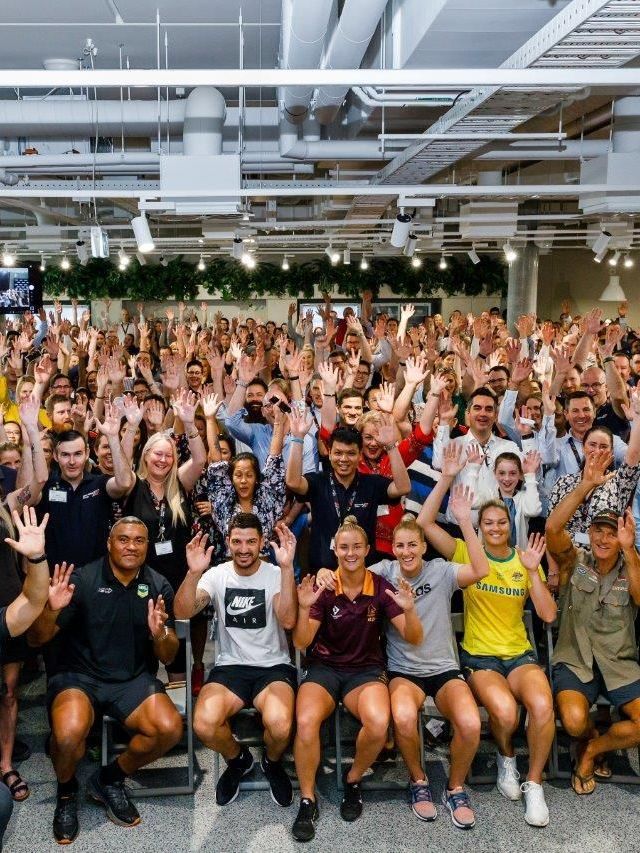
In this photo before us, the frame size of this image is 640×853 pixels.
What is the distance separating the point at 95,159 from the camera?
707 cm

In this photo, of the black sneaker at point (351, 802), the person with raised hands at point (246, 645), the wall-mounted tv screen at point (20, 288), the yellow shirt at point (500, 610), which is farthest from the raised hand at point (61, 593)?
the wall-mounted tv screen at point (20, 288)

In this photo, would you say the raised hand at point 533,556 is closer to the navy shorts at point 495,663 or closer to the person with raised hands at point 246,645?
the navy shorts at point 495,663

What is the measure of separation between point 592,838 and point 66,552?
2.63m

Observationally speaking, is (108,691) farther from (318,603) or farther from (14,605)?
(318,603)

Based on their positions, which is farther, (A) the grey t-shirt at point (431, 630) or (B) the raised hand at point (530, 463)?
(B) the raised hand at point (530, 463)

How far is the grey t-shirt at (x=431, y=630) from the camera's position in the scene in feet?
12.0

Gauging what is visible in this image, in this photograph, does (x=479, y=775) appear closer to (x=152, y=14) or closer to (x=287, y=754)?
(x=287, y=754)

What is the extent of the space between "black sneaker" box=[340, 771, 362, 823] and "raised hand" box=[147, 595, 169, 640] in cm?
103

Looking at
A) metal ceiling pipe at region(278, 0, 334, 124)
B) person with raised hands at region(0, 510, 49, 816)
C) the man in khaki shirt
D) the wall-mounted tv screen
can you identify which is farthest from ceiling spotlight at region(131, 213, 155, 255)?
the wall-mounted tv screen

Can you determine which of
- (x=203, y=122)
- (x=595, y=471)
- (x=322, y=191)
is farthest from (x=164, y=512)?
(x=203, y=122)

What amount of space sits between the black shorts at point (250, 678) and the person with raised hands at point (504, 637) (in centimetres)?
82

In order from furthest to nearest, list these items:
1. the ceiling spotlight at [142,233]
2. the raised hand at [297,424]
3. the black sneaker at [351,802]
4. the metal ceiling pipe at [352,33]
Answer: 1. the ceiling spotlight at [142,233]
2. the raised hand at [297,424]
3. the metal ceiling pipe at [352,33]
4. the black sneaker at [351,802]

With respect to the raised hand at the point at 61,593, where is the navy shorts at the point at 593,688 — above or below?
below

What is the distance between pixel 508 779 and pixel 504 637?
0.60 m
